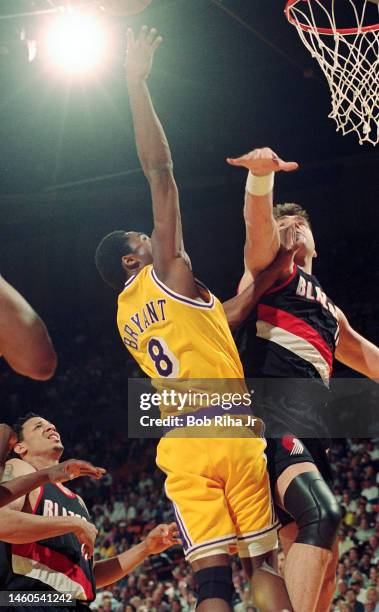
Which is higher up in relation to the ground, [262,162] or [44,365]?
[262,162]

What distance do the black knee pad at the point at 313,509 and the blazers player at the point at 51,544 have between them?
0.92m

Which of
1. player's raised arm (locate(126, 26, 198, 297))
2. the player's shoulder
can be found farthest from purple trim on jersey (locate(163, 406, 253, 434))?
the player's shoulder

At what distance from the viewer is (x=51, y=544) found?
4465 mm

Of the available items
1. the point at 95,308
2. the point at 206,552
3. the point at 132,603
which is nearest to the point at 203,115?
the point at 95,308

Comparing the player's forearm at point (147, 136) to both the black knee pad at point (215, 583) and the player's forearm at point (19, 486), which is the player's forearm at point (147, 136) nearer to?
the player's forearm at point (19, 486)

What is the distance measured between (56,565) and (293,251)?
79.2 inches

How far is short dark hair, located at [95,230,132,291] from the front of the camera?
13.8 ft

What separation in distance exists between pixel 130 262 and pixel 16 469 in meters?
1.20

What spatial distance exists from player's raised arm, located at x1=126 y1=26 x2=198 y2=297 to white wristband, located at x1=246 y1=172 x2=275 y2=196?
0.40 metres

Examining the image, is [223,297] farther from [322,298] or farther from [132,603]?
[322,298]

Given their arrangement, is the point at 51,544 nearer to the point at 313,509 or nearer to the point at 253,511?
the point at 253,511

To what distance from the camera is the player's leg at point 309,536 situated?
352 centimetres

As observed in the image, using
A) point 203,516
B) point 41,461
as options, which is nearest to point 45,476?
point 203,516

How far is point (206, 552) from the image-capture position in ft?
11.6
